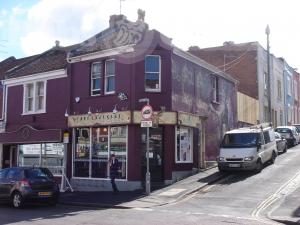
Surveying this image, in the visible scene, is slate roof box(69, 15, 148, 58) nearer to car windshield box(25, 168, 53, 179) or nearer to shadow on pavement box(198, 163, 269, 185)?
shadow on pavement box(198, 163, 269, 185)

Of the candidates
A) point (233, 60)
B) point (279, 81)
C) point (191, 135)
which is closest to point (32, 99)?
point (191, 135)

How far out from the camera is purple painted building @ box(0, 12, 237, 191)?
74.6ft

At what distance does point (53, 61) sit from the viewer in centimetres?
2823

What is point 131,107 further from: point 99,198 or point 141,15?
point 141,15

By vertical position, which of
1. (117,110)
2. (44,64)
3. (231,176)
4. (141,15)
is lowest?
(231,176)

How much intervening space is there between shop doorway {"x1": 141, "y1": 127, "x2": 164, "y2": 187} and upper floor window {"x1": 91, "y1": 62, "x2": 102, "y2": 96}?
11.9 feet

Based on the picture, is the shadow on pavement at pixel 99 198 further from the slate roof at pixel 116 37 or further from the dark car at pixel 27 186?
the slate roof at pixel 116 37

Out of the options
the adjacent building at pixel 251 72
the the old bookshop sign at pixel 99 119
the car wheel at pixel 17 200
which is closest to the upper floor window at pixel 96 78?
the the old bookshop sign at pixel 99 119

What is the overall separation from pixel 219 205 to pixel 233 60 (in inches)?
1018

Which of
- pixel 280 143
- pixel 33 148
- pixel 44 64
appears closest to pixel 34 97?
pixel 44 64

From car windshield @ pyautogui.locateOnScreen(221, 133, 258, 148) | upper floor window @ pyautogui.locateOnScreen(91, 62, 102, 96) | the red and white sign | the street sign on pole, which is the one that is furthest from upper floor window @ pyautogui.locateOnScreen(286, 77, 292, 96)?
the street sign on pole

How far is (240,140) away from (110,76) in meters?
7.44

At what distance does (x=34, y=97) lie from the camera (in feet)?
90.2

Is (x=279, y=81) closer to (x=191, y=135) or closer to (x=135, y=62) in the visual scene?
(x=191, y=135)
